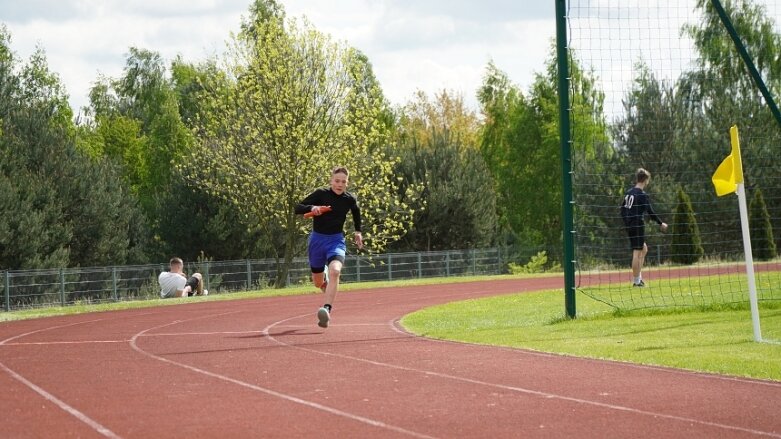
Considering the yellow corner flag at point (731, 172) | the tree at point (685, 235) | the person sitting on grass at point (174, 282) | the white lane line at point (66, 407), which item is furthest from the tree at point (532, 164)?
the white lane line at point (66, 407)

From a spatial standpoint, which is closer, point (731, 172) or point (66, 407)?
point (66, 407)

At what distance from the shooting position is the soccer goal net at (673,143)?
1650 cm

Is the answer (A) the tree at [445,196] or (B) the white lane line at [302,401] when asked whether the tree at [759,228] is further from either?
(B) the white lane line at [302,401]

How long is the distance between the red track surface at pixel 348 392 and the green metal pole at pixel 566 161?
276cm

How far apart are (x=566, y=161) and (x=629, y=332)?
3.12 m

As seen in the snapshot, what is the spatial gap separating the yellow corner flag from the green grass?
180 centimetres

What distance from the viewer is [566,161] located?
15766mm

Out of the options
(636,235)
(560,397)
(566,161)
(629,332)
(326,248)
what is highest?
(566,161)

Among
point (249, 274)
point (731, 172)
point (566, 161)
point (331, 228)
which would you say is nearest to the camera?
point (731, 172)

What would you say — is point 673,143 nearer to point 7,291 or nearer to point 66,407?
point 7,291

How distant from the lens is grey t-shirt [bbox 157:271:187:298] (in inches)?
1048

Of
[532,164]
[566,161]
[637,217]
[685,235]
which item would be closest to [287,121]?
[685,235]

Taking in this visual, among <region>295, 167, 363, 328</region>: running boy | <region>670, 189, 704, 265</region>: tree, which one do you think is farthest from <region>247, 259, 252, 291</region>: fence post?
<region>295, 167, 363, 328</region>: running boy

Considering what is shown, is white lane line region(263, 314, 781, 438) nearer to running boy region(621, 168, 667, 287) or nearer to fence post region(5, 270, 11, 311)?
running boy region(621, 168, 667, 287)
